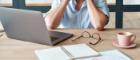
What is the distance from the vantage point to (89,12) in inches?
82.5

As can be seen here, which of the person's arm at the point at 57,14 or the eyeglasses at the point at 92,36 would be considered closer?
the eyeglasses at the point at 92,36

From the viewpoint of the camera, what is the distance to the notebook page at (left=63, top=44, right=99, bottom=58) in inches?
51.9

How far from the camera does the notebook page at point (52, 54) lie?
1293mm

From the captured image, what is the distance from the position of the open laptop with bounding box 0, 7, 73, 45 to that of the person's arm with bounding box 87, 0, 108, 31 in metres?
0.34

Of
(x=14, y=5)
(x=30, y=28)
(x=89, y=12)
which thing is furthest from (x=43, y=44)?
(x=14, y=5)

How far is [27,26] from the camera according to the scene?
1528mm

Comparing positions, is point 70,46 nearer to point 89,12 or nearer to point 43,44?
point 43,44

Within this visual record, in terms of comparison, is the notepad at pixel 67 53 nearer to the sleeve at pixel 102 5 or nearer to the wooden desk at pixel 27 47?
the wooden desk at pixel 27 47

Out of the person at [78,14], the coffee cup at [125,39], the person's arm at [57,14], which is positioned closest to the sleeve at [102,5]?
the person at [78,14]

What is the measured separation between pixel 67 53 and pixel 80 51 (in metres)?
0.08

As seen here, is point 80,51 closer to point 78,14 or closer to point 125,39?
point 125,39

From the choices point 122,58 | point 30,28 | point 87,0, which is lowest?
point 122,58

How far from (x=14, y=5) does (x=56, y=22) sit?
129 centimetres

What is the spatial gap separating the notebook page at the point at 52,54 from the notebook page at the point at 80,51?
1.9 inches
